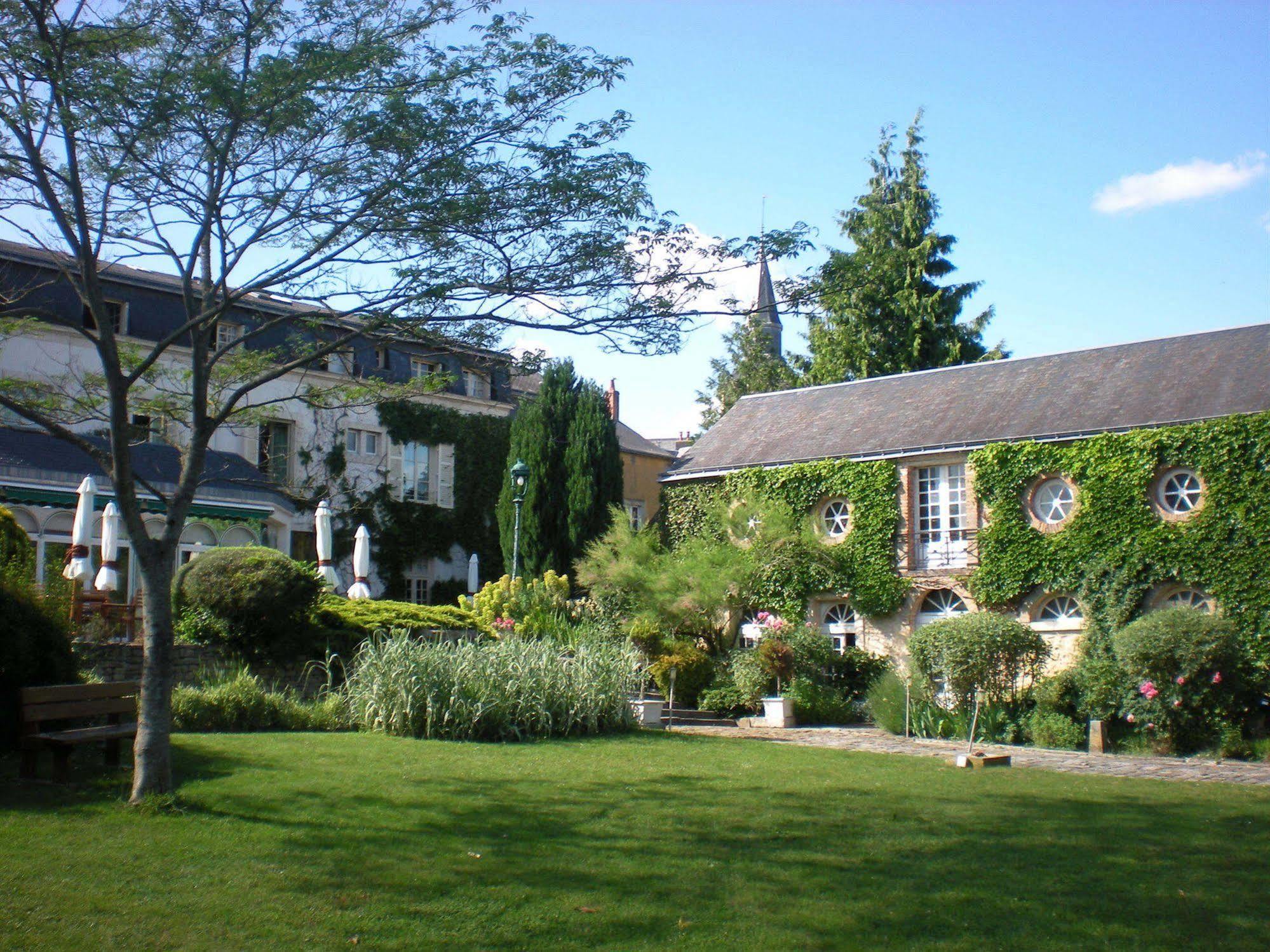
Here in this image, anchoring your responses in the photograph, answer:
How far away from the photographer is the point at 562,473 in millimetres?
28391

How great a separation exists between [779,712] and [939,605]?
705 centimetres

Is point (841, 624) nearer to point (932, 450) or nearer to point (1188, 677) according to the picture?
point (932, 450)

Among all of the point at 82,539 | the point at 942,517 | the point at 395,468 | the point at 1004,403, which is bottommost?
the point at 82,539

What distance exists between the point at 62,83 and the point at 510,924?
251 inches

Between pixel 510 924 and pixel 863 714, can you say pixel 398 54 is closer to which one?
pixel 510 924

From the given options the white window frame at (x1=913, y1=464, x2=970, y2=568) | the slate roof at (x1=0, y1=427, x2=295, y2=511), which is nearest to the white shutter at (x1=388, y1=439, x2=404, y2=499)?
the slate roof at (x1=0, y1=427, x2=295, y2=511)

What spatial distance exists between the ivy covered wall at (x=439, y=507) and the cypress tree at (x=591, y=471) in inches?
192

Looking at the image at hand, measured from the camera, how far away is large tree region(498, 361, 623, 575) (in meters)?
27.7

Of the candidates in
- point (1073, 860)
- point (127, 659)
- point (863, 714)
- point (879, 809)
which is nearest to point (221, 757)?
point (127, 659)

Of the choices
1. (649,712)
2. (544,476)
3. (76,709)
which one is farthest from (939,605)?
(76,709)

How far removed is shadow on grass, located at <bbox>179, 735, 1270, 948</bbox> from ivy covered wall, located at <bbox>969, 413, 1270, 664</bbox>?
34.0 ft

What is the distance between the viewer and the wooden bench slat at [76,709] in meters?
7.75

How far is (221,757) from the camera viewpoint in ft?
29.4

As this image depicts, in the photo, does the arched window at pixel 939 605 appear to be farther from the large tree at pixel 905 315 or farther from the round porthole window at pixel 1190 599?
the large tree at pixel 905 315
